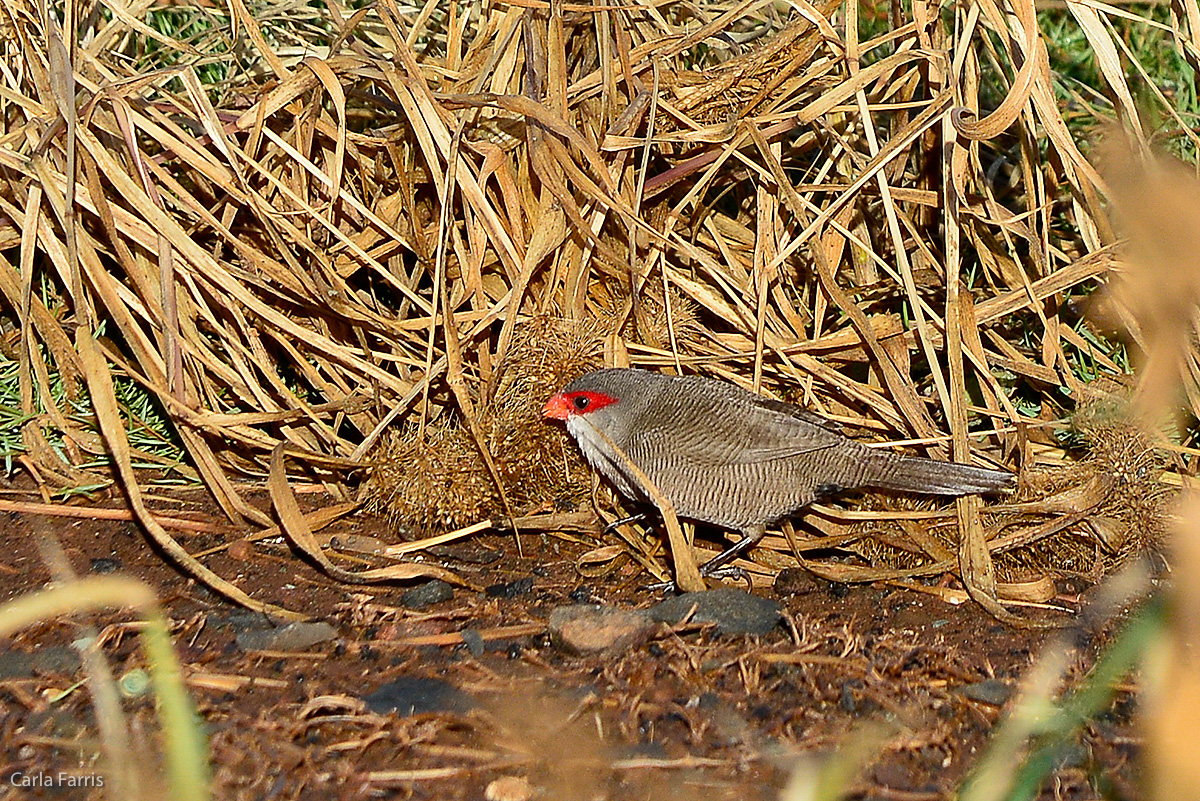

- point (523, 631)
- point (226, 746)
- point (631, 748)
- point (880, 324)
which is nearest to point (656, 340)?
point (880, 324)

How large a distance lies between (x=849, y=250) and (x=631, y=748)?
2261 mm

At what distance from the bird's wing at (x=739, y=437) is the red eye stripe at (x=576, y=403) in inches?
6.0

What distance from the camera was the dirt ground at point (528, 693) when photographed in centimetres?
232

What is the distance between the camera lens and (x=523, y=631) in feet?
9.88

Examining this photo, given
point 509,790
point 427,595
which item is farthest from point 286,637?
point 509,790

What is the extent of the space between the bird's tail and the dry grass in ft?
0.30

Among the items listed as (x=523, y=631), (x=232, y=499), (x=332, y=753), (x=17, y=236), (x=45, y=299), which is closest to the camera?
(x=332, y=753)

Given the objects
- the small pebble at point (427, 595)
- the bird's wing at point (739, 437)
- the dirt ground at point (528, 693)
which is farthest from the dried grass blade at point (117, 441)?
the bird's wing at point (739, 437)

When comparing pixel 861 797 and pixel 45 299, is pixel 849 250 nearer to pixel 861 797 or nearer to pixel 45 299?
pixel 861 797

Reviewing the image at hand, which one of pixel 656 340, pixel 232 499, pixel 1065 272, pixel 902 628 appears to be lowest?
pixel 902 628

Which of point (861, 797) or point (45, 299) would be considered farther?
point (45, 299)

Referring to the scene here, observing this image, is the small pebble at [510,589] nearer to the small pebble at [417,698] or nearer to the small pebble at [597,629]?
the small pebble at [597,629]

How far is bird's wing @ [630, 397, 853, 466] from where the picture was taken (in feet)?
11.3

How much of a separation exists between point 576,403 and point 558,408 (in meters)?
0.06
